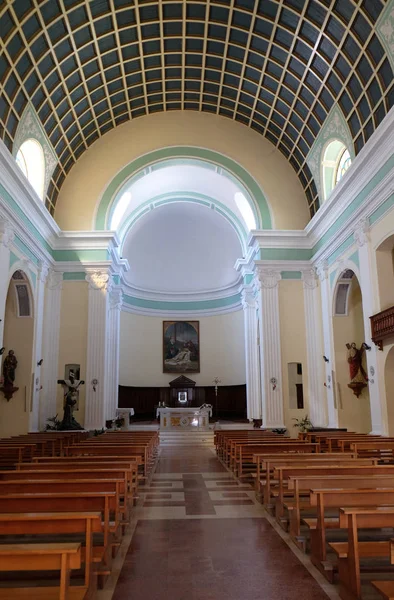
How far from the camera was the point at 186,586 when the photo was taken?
4.77 meters

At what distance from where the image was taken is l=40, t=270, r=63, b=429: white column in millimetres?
20438

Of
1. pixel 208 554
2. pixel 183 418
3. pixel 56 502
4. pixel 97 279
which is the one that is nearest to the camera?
pixel 56 502

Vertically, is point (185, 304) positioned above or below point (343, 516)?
above

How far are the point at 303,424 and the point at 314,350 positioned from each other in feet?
10.7

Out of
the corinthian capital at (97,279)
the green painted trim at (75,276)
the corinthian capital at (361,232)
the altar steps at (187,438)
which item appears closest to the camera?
the corinthian capital at (361,232)

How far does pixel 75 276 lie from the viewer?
22.1 m

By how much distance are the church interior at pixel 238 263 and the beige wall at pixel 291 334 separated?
0.09 metres

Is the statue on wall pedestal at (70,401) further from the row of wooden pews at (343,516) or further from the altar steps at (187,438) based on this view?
the row of wooden pews at (343,516)

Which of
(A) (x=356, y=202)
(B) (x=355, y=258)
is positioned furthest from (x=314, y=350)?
(A) (x=356, y=202)

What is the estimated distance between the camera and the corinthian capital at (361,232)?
51.9 feet

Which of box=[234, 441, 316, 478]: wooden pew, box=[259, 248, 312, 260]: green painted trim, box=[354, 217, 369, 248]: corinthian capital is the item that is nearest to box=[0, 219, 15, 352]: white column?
box=[234, 441, 316, 478]: wooden pew

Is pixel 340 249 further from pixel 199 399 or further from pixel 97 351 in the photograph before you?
pixel 199 399

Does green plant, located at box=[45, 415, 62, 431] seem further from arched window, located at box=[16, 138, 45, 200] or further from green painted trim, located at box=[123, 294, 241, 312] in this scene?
green painted trim, located at box=[123, 294, 241, 312]

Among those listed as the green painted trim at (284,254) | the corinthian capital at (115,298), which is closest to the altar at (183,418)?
the corinthian capital at (115,298)
